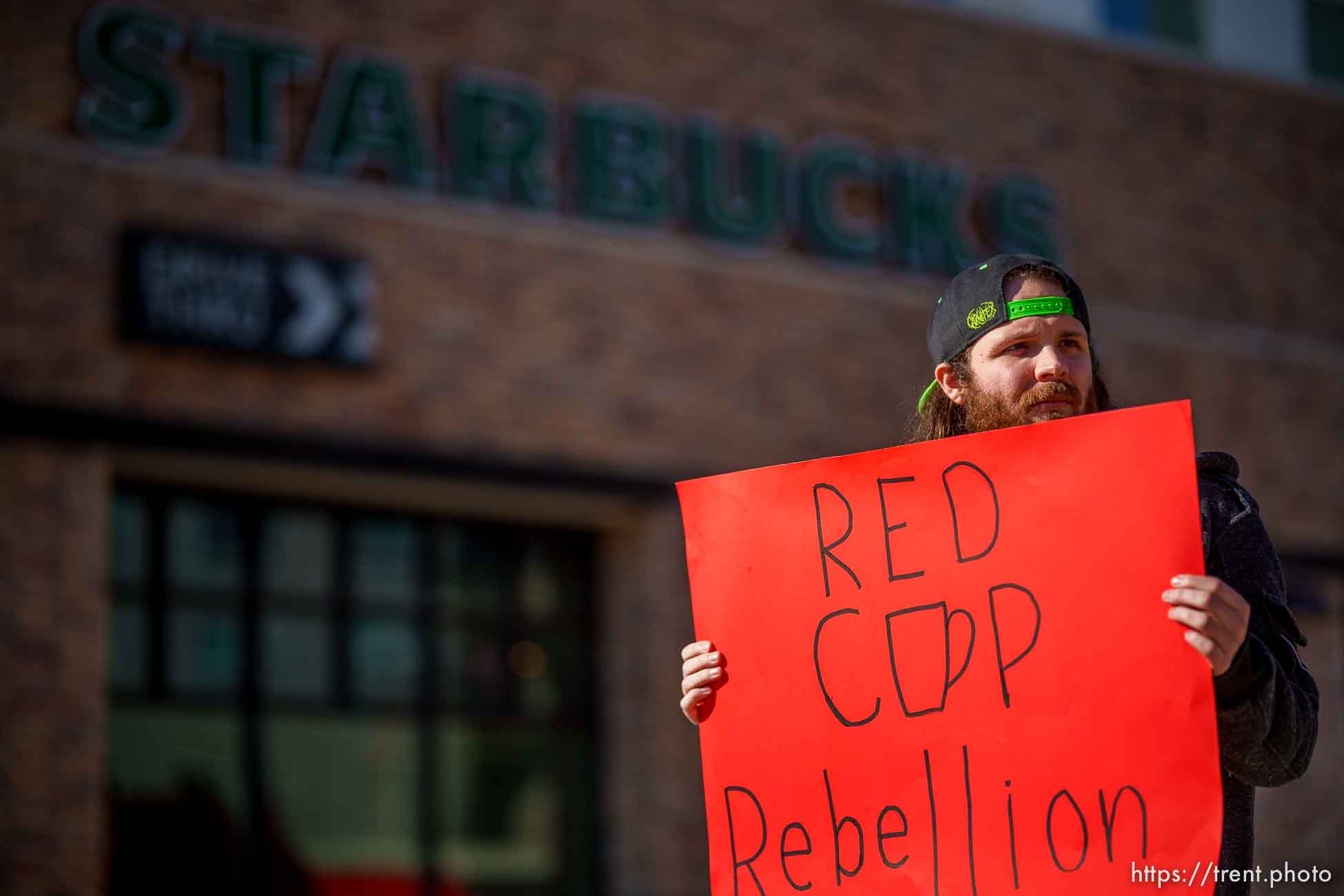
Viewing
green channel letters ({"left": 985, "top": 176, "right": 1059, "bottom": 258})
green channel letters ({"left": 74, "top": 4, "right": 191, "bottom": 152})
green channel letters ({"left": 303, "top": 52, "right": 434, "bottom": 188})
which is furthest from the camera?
green channel letters ({"left": 985, "top": 176, "right": 1059, "bottom": 258})

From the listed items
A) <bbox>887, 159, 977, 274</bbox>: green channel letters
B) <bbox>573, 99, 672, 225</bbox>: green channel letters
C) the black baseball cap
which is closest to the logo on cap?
the black baseball cap

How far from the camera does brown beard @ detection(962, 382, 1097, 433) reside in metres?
2.57

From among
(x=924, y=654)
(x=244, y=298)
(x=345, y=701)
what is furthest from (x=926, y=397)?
(x=345, y=701)

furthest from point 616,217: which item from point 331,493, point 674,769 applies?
point 674,769

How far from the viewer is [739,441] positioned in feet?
38.0

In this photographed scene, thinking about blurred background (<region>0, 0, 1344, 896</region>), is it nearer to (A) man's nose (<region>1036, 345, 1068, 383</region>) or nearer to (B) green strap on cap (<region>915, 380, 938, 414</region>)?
(B) green strap on cap (<region>915, 380, 938, 414</region>)

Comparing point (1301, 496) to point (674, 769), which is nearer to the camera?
point (674, 769)

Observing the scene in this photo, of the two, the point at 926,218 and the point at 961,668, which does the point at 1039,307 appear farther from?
the point at 926,218

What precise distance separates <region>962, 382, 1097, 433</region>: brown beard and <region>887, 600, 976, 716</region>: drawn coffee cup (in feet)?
0.91

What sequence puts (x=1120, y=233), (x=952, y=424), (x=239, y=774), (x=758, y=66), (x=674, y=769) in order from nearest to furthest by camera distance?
(x=952, y=424), (x=239, y=774), (x=674, y=769), (x=758, y=66), (x=1120, y=233)

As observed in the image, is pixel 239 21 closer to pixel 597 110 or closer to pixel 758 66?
pixel 597 110

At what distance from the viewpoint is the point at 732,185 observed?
11.8 m

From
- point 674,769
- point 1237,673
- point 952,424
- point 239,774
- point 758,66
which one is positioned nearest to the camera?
point 1237,673

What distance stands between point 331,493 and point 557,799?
246 centimetres
